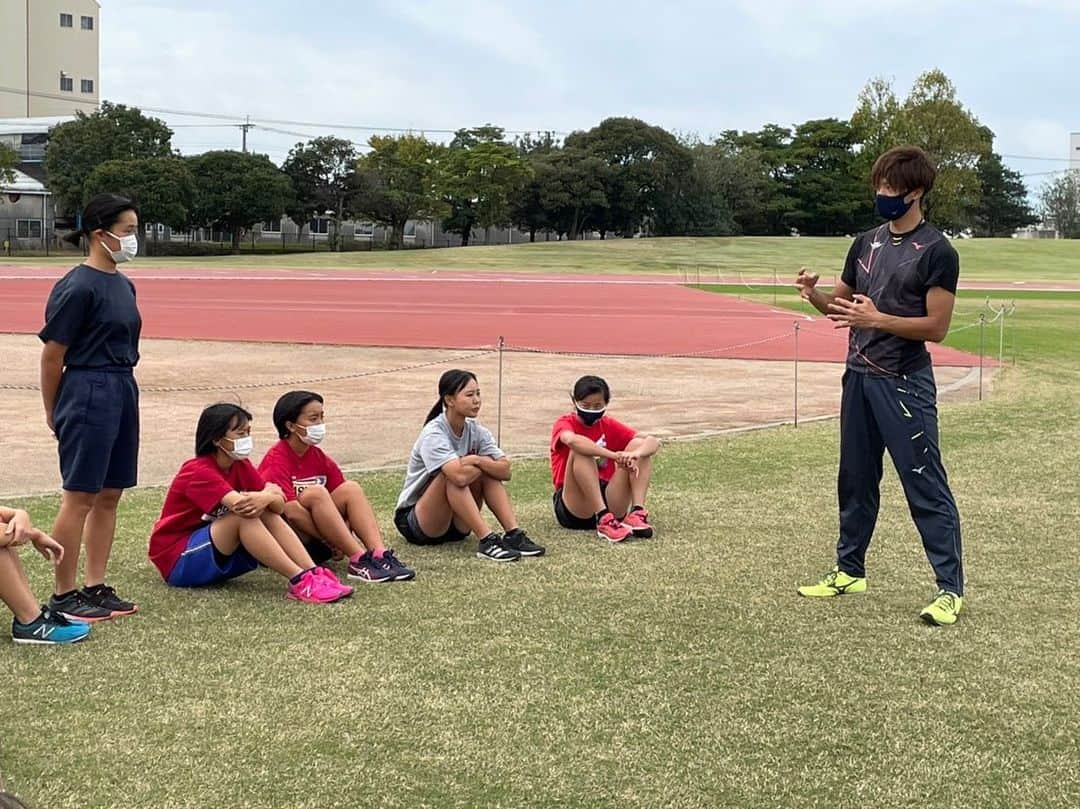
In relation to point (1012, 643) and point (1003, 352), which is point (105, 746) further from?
point (1003, 352)

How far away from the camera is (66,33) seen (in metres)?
91.1

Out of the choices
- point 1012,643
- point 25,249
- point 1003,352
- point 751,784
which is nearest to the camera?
point 751,784

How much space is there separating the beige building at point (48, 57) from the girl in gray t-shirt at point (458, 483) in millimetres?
93611

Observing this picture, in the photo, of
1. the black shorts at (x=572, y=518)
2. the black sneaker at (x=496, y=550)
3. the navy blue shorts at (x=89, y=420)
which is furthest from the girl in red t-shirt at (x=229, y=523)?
the black shorts at (x=572, y=518)

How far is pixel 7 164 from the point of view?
71.6 meters

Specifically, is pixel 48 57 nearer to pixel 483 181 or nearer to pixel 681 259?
pixel 483 181

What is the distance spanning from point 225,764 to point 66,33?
98458mm

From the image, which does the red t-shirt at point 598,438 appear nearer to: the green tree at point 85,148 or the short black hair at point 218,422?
the short black hair at point 218,422

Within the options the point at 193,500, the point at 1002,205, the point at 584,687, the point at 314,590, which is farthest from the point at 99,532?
the point at 1002,205

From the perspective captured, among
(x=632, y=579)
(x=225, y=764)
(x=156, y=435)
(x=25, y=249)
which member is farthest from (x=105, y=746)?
(x=25, y=249)

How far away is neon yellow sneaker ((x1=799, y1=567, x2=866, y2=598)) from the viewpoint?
19.7 ft

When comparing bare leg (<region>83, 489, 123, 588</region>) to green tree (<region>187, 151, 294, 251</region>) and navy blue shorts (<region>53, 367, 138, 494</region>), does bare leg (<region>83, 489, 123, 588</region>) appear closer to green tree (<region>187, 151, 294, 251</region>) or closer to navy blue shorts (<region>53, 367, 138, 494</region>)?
navy blue shorts (<region>53, 367, 138, 494</region>)

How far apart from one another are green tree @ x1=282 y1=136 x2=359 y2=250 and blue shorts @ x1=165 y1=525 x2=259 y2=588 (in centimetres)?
7658

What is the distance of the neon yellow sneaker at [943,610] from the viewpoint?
5.48 m
